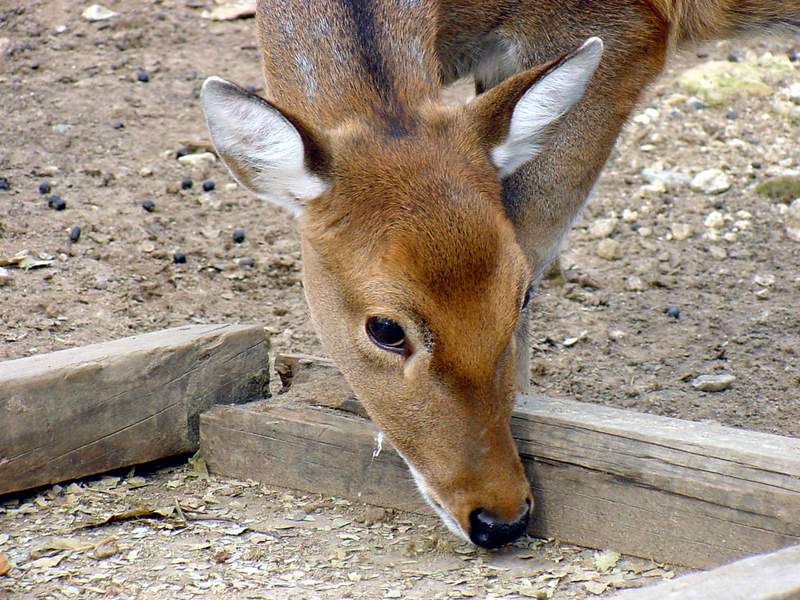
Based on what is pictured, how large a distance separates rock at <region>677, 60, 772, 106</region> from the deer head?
5.13 m

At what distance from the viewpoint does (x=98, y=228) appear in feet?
23.1

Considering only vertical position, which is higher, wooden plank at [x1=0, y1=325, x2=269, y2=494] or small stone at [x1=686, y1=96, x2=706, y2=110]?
wooden plank at [x1=0, y1=325, x2=269, y2=494]

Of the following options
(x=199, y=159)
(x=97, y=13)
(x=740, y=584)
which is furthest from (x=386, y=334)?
(x=97, y=13)

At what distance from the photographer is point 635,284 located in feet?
23.1

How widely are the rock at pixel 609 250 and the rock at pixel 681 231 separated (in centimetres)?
42

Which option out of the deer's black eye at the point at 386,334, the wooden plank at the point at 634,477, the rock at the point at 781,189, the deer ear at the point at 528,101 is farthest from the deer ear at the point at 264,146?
the rock at the point at 781,189

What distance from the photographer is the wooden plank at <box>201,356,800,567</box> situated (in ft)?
11.9

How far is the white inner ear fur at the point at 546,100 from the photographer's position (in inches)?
164

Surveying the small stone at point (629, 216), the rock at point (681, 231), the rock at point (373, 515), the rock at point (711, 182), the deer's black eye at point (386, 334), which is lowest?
the rock at point (681, 231)

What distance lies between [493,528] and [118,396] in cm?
158

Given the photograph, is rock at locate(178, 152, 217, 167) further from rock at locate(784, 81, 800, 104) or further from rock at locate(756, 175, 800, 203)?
rock at locate(784, 81, 800, 104)

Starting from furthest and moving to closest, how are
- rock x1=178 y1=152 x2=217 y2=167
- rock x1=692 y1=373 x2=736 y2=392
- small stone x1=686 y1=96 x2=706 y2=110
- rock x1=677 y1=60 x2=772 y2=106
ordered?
1. rock x1=677 y1=60 x2=772 y2=106
2. small stone x1=686 y1=96 x2=706 y2=110
3. rock x1=178 y1=152 x2=217 y2=167
4. rock x1=692 y1=373 x2=736 y2=392

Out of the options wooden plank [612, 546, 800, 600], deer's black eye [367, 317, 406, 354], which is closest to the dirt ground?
deer's black eye [367, 317, 406, 354]

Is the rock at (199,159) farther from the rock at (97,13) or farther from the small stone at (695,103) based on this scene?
the small stone at (695,103)
